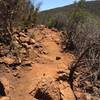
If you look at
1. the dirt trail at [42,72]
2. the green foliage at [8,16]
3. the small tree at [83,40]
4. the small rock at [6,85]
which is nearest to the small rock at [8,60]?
the dirt trail at [42,72]

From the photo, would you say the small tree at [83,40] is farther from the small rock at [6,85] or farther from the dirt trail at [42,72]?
the small rock at [6,85]

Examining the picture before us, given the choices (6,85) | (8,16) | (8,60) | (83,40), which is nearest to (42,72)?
(8,60)

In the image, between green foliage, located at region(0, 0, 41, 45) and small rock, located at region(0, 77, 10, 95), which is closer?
small rock, located at region(0, 77, 10, 95)

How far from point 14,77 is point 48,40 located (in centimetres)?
743

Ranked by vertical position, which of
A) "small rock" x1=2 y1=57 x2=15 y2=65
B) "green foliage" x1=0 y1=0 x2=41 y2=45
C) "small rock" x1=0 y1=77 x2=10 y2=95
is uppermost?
A: "green foliage" x1=0 y1=0 x2=41 y2=45

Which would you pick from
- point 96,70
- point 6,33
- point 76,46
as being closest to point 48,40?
point 76,46

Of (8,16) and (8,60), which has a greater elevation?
(8,16)

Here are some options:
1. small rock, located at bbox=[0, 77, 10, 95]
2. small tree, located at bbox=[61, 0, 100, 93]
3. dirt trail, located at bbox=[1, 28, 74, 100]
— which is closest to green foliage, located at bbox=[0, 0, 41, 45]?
dirt trail, located at bbox=[1, 28, 74, 100]

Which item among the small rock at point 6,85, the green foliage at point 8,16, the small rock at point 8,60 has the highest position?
the green foliage at point 8,16

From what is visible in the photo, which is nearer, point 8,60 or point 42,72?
point 42,72

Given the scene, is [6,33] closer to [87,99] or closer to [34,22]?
[87,99]

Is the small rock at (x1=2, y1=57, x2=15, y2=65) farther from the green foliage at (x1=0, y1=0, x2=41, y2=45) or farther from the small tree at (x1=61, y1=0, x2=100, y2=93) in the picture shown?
the small tree at (x1=61, y1=0, x2=100, y2=93)

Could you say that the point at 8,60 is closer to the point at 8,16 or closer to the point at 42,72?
the point at 42,72

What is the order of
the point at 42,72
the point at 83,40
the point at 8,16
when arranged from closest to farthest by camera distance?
1. the point at 42,72
2. the point at 8,16
3. the point at 83,40
